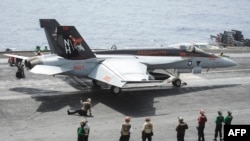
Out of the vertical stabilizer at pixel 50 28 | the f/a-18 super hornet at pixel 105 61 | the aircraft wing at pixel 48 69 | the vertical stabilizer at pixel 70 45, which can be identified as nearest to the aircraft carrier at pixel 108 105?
the f/a-18 super hornet at pixel 105 61

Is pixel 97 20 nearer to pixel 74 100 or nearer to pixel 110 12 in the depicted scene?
pixel 110 12

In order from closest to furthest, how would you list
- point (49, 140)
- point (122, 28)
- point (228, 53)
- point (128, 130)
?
1. point (128, 130)
2. point (49, 140)
3. point (228, 53)
4. point (122, 28)

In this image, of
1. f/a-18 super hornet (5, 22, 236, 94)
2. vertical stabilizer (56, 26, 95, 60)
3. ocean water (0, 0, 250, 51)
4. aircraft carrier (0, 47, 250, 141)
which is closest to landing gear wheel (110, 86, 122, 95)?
f/a-18 super hornet (5, 22, 236, 94)

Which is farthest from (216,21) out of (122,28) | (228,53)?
(228,53)

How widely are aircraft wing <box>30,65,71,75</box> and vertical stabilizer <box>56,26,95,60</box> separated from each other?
1059 mm

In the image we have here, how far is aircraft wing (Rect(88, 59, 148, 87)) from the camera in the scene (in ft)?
88.7

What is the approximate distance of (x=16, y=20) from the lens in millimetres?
117938

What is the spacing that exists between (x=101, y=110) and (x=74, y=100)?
2.86 m

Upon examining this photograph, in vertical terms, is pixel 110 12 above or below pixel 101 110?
above

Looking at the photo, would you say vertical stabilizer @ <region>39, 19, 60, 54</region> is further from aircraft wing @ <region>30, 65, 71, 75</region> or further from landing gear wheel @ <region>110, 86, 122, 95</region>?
landing gear wheel @ <region>110, 86, 122, 95</region>

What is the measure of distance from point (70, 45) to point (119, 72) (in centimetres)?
413

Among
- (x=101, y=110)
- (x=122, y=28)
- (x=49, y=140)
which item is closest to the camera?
(x=49, y=140)

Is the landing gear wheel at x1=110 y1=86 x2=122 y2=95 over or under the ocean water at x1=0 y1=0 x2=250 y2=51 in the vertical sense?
under

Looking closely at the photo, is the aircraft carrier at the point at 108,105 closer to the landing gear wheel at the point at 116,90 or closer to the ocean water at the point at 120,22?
the landing gear wheel at the point at 116,90
